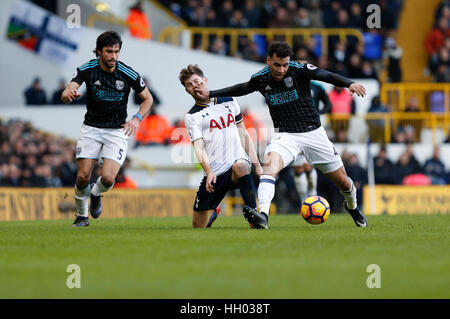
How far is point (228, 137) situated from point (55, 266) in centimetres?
448

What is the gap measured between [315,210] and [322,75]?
1.75 metres

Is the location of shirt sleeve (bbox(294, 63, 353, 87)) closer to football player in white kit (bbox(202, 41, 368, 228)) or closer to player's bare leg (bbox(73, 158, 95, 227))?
football player in white kit (bbox(202, 41, 368, 228))

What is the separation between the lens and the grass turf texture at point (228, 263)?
19.2 feet

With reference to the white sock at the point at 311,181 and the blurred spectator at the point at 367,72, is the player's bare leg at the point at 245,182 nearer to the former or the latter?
the white sock at the point at 311,181

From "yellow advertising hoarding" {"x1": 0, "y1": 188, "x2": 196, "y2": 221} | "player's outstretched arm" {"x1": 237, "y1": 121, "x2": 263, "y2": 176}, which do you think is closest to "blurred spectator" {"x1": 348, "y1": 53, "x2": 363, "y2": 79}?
"yellow advertising hoarding" {"x1": 0, "y1": 188, "x2": 196, "y2": 221}

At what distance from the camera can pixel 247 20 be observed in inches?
1061

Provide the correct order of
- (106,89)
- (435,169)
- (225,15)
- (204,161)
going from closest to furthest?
(204,161) → (106,89) → (435,169) → (225,15)

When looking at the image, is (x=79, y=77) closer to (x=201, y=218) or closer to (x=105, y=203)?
(x=201, y=218)

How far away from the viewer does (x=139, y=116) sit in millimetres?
11539

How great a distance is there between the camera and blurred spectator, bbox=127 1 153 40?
25.3m

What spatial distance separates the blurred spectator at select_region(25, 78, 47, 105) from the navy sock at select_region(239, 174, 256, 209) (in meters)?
13.8

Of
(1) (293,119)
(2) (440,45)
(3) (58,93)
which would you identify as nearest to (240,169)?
(1) (293,119)

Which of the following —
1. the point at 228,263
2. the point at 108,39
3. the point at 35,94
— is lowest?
the point at 228,263

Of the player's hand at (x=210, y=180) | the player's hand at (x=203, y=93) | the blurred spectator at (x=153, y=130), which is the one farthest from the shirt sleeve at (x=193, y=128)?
the blurred spectator at (x=153, y=130)
